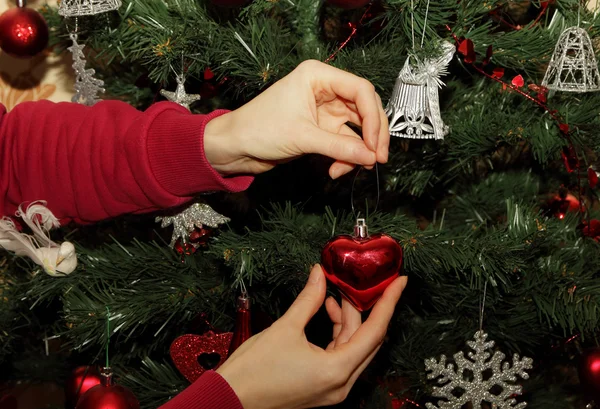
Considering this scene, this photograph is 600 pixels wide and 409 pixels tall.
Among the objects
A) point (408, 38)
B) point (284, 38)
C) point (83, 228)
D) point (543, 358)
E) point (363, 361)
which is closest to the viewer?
point (363, 361)

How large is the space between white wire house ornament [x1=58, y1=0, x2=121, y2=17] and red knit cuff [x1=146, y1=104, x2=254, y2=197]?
6.4 inches

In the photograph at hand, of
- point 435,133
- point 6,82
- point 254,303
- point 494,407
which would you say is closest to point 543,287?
point 494,407

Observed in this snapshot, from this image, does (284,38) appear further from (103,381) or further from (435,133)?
(103,381)

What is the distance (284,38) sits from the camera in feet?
3.21

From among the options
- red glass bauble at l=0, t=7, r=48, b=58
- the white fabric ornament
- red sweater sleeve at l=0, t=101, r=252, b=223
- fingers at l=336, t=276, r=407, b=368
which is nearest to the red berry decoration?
red glass bauble at l=0, t=7, r=48, b=58

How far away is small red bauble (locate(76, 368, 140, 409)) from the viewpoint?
33.5 inches

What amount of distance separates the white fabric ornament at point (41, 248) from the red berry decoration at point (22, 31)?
239 mm

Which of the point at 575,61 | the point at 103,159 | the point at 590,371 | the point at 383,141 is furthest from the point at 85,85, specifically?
the point at 590,371

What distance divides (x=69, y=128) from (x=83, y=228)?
32 centimetres

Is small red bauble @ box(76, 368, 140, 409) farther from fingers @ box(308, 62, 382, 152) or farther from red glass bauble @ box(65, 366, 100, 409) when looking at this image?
fingers @ box(308, 62, 382, 152)

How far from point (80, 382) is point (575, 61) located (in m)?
0.76

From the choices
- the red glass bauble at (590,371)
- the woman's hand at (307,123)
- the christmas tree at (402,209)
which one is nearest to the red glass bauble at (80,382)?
the christmas tree at (402,209)

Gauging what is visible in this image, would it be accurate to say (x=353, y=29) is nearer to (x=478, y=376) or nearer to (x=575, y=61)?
(x=575, y=61)

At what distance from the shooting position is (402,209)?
113cm
